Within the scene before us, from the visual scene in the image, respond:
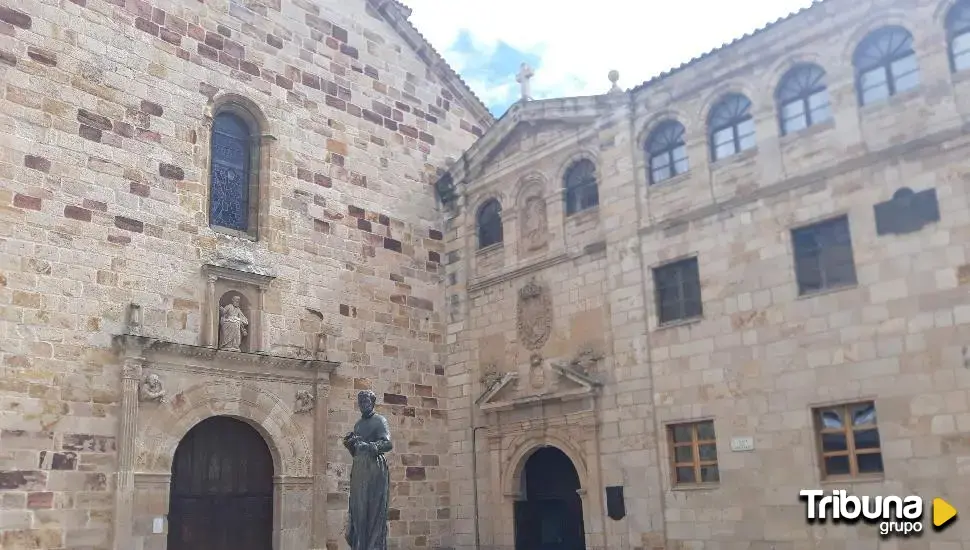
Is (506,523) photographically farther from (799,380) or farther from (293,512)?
(799,380)

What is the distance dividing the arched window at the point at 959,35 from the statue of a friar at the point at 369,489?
7.52 meters

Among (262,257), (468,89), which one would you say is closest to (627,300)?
(262,257)

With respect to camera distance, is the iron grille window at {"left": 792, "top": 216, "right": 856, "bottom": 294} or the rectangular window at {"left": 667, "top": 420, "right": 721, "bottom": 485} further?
the rectangular window at {"left": 667, "top": 420, "right": 721, "bottom": 485}

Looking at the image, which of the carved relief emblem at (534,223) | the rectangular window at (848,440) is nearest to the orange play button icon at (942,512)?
the rectangular window at (848,440)

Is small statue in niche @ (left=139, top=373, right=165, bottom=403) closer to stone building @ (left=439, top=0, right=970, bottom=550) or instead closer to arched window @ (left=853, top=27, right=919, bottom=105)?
stone building @ (left=439, top=0, right=970, bottom=550)

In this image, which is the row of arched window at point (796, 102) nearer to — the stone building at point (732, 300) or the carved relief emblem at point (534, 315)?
the stone building at point (732, 300)

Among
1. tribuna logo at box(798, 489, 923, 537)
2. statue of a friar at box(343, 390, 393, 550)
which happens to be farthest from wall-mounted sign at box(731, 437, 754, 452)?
statue of a friar at box(343, 390, 393, 550)

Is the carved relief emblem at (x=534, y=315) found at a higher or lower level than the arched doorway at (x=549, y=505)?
higher

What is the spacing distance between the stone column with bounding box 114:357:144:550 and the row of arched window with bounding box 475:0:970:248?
6688 millimetres

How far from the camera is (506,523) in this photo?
13852 mm

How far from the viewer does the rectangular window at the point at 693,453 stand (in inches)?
459

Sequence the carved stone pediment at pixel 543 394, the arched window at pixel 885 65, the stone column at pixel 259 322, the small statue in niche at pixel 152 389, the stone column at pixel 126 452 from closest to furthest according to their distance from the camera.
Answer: the arched window at pixel 885 65 < the stone column at pixel 126 452 < the small statue in niche at pixel 152 389 < the stone column at pixel 259 322 < the carved stone pediment at pixel 543 394

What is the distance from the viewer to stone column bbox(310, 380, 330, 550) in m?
13.0

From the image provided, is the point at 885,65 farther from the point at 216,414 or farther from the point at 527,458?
the point at 216,414
